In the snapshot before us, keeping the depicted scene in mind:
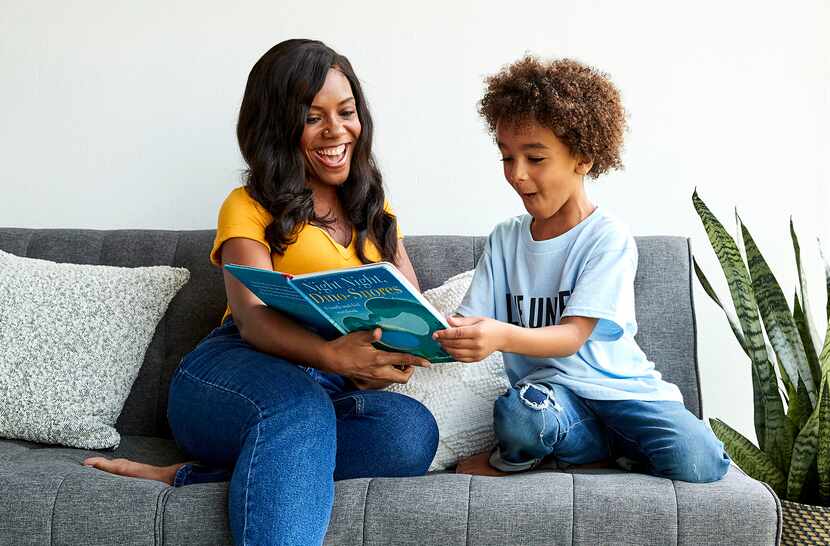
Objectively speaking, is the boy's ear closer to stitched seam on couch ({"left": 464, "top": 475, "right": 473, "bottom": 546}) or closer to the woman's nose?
the woman's nose

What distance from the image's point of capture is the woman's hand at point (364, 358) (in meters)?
1.63

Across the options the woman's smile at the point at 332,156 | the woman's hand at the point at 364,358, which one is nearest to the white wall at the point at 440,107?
the woman's smile at the point at 332,156

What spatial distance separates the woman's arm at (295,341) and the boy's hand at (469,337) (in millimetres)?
128

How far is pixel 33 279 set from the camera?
2121mm

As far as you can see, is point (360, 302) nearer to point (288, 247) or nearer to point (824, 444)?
point (288, 247)

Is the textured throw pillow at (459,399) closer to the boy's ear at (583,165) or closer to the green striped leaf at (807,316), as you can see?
the boy's ear at (583,165)

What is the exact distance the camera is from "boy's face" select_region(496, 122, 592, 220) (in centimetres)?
176

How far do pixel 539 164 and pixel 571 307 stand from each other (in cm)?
28

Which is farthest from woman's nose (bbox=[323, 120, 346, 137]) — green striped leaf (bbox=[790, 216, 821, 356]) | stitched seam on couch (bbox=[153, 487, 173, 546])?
green striped leaf (bbox=[790, 216, 821, 356])

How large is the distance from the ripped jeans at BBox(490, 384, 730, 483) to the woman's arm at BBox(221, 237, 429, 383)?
0.21 meters

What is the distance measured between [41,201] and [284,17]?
0.85 metres

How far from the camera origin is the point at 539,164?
5.79 feet

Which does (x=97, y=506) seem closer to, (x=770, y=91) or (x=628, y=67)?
(x=628, y=67)

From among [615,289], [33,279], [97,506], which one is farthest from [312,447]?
[33,279]
